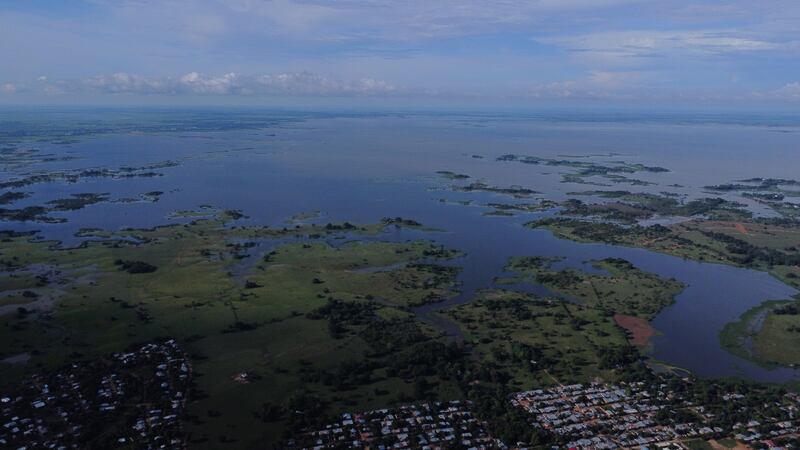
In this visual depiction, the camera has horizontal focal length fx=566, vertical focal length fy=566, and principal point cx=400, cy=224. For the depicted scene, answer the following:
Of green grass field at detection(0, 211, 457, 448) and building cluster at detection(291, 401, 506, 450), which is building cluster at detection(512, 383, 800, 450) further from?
green grass field at detection(0, 211, 457, 448)

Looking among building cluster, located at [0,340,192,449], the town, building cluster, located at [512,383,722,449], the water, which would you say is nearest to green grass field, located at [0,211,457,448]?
building cluster, located at [0,340,192,449]

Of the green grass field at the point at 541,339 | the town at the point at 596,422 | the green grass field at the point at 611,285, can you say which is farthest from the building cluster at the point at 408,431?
the green grass field at the point at 611,285

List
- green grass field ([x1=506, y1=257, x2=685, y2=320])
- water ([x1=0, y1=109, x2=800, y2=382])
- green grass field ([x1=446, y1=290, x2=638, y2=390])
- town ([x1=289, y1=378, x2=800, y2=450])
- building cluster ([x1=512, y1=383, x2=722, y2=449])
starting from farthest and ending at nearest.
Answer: water ([x1=0, y1=109, x2=800, y2=382])
green grass field ([x1=506, y1=257, x2=685, y2=320])
green grass field ([x1=446, y1=290, x2=638, y2=390])
building cluster ([x1=512, y1=383, x2=722, y2=449])
town ([x1=289, y1=378, x2=800, y2=450])

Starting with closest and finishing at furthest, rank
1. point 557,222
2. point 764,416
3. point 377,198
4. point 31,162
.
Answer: point 764,416 < point 557,222 < point 377,198 < point 31,162

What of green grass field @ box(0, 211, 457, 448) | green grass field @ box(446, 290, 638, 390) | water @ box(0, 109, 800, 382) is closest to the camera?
green grass field @ box(0, 211, 457, 448)

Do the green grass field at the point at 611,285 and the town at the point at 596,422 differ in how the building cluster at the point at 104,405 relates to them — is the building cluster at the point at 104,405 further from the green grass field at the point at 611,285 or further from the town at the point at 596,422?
the green grass field at the point at 611,285

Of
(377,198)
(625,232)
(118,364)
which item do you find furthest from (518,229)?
(118,364)

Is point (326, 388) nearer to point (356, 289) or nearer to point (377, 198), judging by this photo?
point (356, 289)

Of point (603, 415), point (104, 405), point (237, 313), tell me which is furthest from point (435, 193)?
point (104, 405)
